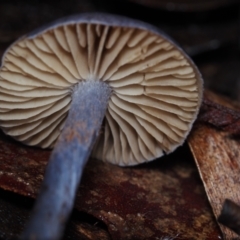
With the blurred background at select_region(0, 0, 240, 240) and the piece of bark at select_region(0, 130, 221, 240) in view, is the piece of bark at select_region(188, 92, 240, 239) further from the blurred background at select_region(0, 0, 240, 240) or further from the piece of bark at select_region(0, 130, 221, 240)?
the blurred background at select_region(0, 0, 240, 240)

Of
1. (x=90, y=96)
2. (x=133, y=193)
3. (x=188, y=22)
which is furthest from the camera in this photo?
(x=188, y=22)

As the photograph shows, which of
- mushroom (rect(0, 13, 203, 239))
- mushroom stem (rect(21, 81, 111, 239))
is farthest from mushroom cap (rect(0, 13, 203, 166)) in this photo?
mushroom stem (rect(21, 81, 111, 239))

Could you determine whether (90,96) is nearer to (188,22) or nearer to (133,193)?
(133,193)

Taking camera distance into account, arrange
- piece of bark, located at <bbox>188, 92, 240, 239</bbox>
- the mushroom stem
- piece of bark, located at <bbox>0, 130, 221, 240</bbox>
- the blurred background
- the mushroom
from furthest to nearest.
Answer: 1. the blurred background
2. piece of bark, located at <bbox>188, 92, 240, 239</bbox>
3. piece of bark, located at <bbox>0, 130, 221, 240</bbox>
4. the mushroom
5. the mushroom stem

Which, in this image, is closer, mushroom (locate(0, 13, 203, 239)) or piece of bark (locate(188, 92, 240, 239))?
mushroom (locate(0, 13, 203, 239))

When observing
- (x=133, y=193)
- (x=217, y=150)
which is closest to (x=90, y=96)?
(x=133, y=193)

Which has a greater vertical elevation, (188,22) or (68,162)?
(188,22)

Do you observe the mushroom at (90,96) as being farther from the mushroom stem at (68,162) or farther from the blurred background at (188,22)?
the blurred background at (188,22)
